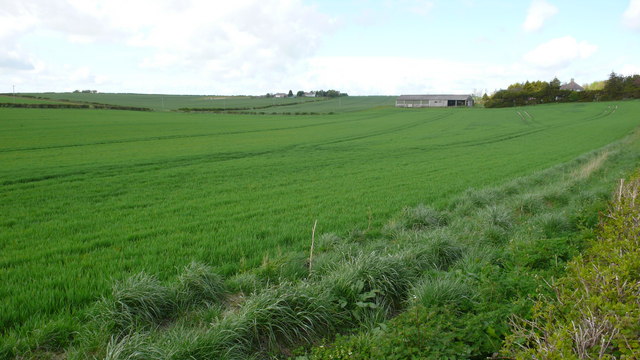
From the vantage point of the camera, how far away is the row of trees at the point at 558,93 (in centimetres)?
9725

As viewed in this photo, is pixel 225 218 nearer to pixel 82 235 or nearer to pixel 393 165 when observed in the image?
pixel 82 235

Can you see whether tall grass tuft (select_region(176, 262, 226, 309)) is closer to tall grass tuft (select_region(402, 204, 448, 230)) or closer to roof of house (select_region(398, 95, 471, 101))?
tall grass tuft (select_region(402, 204, 448, 230))

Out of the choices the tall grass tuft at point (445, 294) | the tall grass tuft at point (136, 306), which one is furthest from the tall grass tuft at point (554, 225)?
the tall grass tuft at point (136, 306)

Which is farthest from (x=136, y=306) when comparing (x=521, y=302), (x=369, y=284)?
(x=521, y=302)

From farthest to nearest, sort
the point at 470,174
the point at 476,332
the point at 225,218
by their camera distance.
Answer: the point at 470,174 → the point at 225,218 → the point at 476,332

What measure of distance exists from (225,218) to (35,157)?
64.3ft

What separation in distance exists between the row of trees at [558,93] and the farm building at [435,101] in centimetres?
835

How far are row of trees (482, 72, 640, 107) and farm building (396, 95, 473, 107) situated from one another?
835 centimetres

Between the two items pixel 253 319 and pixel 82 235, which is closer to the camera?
pixel 253 319

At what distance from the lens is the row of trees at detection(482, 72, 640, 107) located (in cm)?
9725

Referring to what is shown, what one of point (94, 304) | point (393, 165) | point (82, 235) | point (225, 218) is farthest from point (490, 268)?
point (393, 165)

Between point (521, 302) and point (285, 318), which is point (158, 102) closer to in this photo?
point (285, 318)

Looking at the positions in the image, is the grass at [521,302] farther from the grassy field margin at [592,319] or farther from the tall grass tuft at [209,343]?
the tall grass tuft at [209,343]

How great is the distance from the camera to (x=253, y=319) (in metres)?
4.96
